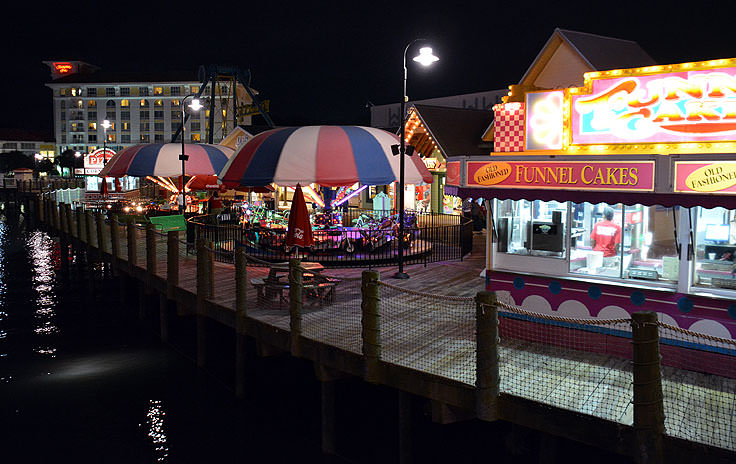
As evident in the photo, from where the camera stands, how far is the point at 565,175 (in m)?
9.30

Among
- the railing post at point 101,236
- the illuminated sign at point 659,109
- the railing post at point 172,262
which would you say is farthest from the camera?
the railing post at point 101,236

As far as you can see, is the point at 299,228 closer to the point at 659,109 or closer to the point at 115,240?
the point at 115,240

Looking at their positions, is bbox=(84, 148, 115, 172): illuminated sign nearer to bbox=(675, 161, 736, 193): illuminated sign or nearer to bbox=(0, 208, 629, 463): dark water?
bbox=(0, 208, 629, 463): dark water

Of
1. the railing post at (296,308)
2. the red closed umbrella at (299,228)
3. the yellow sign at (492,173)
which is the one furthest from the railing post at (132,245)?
the yellow sign at (492,173)

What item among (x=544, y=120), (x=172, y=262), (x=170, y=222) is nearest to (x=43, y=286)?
(x=170, y=222)

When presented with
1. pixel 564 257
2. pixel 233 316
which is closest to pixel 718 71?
pixel 564 257

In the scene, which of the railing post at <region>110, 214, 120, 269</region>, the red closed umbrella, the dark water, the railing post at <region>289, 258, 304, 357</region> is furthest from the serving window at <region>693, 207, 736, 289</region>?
the railing post at <region>110, 214, 120, 269</region>

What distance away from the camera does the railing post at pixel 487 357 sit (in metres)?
7.20

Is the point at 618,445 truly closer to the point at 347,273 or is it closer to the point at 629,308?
the point at 629,308

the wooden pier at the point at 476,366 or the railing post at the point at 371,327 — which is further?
the railing post at the point at 371,327

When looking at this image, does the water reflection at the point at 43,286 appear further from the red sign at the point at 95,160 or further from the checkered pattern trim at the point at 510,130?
the checkered pattern trim at the point at 510,130

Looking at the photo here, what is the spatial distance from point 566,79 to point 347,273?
7067 mm

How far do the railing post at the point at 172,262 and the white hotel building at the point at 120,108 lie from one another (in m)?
111

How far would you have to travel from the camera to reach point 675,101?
337 inches
